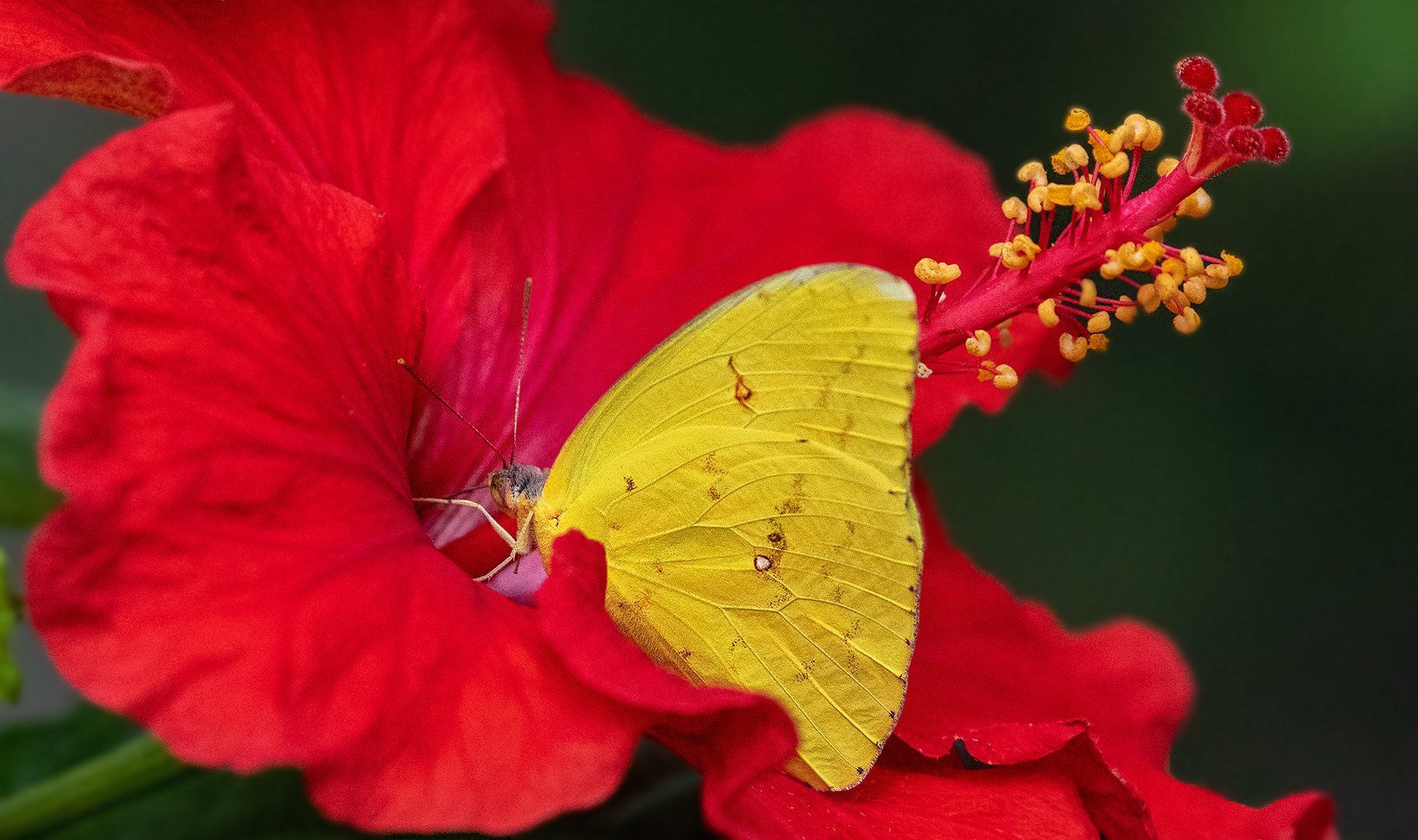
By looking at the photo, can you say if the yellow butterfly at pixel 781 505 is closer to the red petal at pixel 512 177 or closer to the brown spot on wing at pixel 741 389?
the brown spot on wing at pixel 741 389

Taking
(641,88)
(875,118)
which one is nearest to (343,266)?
(875,118)

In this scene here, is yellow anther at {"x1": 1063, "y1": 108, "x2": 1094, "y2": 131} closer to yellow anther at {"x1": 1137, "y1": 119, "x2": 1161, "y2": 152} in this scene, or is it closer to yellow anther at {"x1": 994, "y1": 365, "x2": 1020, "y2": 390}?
yellow anther at {"x1": 1137, "y1": 119, "x2": 1161, "y2": 152}

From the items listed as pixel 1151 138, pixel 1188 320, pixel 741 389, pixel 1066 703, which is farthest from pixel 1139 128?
pixel 1066 703

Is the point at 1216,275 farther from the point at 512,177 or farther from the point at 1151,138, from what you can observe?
the point at 512,177

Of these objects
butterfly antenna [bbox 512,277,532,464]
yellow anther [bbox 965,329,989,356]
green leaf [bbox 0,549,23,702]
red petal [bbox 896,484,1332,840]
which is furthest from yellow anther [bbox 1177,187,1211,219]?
green leaf [bbox 0,549,23,702]

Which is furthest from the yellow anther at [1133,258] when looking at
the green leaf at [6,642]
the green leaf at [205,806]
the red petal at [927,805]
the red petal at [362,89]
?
the green leaf at [6,642]

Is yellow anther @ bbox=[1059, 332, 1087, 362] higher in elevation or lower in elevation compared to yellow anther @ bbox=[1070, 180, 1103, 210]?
lower

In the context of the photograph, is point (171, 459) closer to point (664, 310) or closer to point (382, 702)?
point (382, 702)
